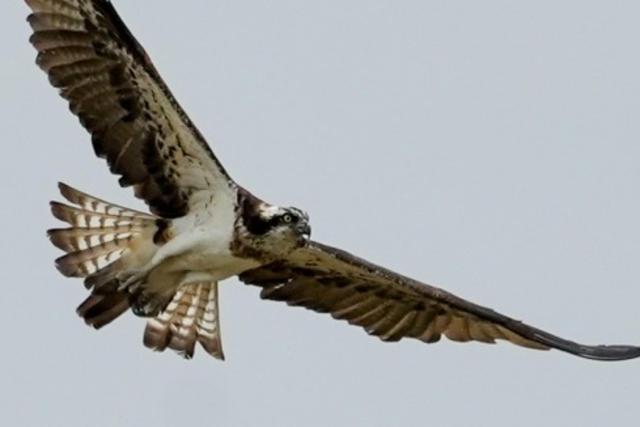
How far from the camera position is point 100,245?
18656 mm

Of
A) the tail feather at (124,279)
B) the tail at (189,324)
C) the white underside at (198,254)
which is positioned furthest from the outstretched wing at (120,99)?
the tail at (189,324)

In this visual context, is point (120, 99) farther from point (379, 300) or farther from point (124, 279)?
point (379, 300)

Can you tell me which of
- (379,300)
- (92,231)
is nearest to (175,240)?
(92,231)

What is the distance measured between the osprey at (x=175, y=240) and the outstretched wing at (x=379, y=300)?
0.04 feet

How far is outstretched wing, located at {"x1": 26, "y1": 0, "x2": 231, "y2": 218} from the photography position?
17.2m

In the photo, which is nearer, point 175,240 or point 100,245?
point 175,240

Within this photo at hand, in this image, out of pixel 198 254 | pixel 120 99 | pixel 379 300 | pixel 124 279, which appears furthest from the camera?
pixel 379 300

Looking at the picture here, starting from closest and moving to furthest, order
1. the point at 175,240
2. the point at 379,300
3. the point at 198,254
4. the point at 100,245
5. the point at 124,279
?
the point at 198,254
the point at 175,240
the point at 124,279
the point at 100,245
the point at 379,300

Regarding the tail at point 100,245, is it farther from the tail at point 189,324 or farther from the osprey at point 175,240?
the tail at point 189,324

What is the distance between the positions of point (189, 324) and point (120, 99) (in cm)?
259

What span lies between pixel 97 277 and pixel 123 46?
1.95m

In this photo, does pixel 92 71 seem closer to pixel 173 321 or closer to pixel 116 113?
pixel 116 113

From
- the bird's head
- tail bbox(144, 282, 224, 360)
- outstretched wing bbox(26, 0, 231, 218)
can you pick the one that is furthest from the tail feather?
the bird's head

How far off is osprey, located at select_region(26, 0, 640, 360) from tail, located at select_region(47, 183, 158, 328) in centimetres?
1
